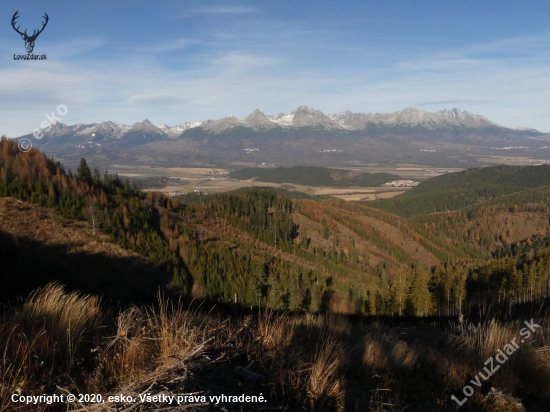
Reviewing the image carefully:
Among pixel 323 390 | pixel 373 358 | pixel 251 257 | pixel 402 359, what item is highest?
pixel 323 390

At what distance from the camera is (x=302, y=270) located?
281 ft

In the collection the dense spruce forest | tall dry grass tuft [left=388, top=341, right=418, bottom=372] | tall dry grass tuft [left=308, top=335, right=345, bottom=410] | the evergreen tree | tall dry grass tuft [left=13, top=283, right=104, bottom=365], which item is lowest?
the dense spruce forest

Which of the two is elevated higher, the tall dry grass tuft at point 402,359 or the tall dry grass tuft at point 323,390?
the tall dry grass tuft at point 323,390

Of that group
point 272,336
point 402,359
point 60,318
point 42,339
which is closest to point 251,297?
point 402,359

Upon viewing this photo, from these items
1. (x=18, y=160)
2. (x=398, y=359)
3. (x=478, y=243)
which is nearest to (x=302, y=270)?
(x=18, y=160)

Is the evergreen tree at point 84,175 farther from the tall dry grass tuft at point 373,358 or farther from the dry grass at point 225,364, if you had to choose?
the tall dry grass tuft at point 373,358

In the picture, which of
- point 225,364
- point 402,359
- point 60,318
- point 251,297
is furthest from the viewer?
point 251,297

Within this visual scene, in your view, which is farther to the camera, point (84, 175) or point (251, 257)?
point (251, 257)

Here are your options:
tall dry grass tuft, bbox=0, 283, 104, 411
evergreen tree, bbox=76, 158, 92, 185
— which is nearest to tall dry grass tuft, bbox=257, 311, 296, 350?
tall dry grass tuft, bbox=0, 283, 104, 411

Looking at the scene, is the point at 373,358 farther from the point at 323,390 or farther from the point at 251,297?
the point at 251,297

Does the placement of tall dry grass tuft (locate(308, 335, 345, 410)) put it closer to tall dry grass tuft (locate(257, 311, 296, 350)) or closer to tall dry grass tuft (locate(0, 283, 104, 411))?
tall dry grass tuft (locate(257, 311, 296, 350))

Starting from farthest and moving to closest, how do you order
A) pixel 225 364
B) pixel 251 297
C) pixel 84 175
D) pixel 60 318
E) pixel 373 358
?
pixel 84 175 < pixel 251 297 < pixel 373 358 < pixel 60 318 < pixel 225 364

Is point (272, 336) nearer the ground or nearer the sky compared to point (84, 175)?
nearer the ground

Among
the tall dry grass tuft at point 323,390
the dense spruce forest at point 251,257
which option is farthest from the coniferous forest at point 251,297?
the dense spruce forest at point 251,257
